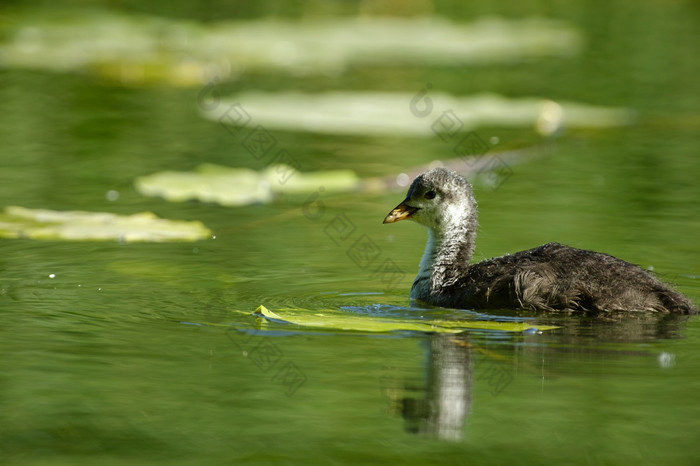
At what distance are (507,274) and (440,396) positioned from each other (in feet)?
6.02

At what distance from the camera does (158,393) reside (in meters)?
5.39

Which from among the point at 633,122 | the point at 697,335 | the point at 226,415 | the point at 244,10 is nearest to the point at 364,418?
the point at 226,415

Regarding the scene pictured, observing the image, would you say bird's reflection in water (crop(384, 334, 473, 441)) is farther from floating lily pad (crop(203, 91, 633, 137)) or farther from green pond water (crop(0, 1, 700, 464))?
floating lily pad (crop(203, 91, 633, 137))

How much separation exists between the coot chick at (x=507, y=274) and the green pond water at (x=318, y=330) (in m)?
0.13

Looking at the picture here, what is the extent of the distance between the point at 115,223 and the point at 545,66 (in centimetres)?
1055

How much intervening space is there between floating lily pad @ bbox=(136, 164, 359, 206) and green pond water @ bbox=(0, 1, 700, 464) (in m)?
0.15

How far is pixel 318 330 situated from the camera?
644 cm

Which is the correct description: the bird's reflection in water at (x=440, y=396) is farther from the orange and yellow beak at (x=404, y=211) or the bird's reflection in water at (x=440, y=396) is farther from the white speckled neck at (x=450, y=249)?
the orange and yellow beak at (x=404, y=211)

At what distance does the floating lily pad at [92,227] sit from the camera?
834cm

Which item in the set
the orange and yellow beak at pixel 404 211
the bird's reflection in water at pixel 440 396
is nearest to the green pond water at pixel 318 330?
the bird's reflection in water at pixel 440 396

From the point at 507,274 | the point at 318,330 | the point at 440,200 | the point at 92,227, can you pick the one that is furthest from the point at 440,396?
the point at 92,227

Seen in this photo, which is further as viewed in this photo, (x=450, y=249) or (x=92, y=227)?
(x=92, y=227)

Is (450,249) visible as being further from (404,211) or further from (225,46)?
(225,46)

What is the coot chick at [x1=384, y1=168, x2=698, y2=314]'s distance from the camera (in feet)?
22.2
